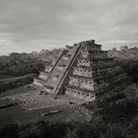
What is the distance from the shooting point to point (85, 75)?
24.0 m

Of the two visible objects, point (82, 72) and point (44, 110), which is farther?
point (82, 72)

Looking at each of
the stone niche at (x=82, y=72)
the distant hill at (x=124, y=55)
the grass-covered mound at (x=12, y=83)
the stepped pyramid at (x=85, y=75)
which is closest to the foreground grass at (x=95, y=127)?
the stepped pyramid at (x=85, y=75)

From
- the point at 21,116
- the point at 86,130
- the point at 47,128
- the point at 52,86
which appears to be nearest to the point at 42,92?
the point at 52,86

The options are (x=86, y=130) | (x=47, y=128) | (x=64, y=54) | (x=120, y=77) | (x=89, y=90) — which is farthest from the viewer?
(x=64, y=54)

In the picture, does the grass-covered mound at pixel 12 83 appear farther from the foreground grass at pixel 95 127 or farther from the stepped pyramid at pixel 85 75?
the foreground grass at pixel 95 127

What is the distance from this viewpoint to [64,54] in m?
33.0

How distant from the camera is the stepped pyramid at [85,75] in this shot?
22000 millimetres

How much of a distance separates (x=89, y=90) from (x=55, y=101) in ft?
21.5

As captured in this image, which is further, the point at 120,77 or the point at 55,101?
the point at 120,77

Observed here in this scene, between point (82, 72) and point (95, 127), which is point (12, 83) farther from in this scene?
point (95, 127)

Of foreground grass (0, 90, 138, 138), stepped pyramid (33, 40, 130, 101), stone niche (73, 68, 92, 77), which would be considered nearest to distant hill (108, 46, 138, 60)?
stepped pyramid (33, 40, 130, 101)

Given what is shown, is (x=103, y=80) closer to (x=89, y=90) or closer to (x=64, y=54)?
(x=89, y=90)

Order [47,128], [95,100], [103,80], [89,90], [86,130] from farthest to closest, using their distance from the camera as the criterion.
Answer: [103,80]
[89,90]
[95,100]
[47,128]
[86,130]

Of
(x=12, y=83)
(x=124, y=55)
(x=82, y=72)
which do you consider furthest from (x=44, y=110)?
(x=124, y=55)
